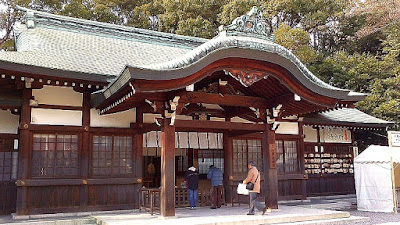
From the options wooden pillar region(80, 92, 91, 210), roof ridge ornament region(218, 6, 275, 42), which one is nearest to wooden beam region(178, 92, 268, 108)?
roof ridge ornament region(218, 6, 275, 42)

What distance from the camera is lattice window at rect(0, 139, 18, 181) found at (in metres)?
9.38

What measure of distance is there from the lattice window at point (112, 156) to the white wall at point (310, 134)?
22.7 feet

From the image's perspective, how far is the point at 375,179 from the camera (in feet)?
36.0

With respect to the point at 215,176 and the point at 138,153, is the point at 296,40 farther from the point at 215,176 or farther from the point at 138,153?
the point at 138,153

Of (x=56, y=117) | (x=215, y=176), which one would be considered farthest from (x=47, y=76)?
(x=215, y=176)

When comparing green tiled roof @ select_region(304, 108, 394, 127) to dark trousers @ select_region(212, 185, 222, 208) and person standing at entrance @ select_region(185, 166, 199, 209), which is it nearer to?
dark trousers @ select_region(212, 185, 222, 208)

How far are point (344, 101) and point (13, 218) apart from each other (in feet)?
29.6

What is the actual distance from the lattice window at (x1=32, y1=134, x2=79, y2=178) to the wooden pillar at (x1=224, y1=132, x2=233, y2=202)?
14.5 ft

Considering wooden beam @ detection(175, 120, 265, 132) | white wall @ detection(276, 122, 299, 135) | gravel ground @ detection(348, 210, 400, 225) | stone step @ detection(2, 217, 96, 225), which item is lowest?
gravel ground @ detection(348, 210, 400, 225)

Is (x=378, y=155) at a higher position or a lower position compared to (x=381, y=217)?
higher

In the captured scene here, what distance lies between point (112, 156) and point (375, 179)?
7.74m

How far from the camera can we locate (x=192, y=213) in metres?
8.95

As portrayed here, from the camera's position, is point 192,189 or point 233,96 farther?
point 192,189

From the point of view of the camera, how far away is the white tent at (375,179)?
10719 millimetres
